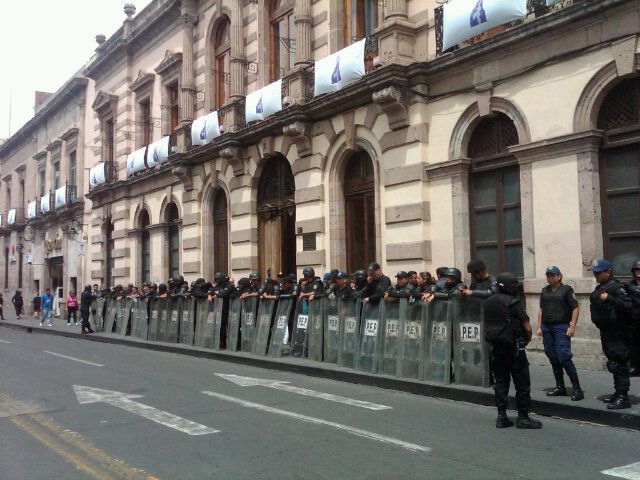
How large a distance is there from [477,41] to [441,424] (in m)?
8.78

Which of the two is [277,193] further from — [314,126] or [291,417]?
[291,417]

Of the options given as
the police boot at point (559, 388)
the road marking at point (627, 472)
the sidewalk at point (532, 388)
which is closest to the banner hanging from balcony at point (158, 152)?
the sidewalk at point (532, 388)

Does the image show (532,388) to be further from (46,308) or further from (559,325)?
(46,308)

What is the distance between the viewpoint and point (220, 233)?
2303cm

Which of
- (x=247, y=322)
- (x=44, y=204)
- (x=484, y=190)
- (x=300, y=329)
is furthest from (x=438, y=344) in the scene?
(x=44, y=204)

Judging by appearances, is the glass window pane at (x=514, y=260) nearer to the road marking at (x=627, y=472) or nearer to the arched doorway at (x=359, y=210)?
the arched doorway at (x=359, y=210)

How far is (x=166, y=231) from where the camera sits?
25.9m

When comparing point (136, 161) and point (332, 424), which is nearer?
point (332, 424)

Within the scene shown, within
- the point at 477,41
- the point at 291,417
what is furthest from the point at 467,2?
the point at 291,417

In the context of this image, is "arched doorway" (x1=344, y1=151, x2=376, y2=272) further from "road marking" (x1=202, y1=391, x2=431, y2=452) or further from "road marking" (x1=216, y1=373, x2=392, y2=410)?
"road marking" (x1=202, y1=391, x2=431, y2=452)

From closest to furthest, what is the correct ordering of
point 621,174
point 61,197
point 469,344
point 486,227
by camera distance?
point 469,344, point 621,174, point 486,227, point 61,197

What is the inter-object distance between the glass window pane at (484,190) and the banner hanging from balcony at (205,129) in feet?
34.0

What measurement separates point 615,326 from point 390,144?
829cm

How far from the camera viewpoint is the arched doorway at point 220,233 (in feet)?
74.4
